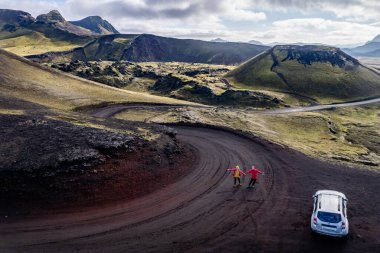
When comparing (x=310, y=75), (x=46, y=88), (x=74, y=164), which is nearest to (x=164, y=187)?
(x=74, y=164)

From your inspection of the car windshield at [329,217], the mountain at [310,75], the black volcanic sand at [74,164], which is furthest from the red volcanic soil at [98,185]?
the mountain at [310,75]

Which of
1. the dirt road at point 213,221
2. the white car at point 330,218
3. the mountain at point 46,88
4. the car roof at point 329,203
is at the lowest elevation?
the dirt road at point 213,221

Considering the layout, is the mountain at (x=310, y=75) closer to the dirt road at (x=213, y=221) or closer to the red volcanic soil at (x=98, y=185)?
the dirt road at (x=213, y=221)

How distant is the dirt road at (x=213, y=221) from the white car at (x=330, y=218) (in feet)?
2.60

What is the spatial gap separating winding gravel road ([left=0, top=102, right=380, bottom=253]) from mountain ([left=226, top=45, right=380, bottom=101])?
338ft

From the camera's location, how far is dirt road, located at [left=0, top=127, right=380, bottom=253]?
21750mm

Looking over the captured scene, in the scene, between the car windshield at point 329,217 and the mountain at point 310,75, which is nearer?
the car windshield at point 329,217

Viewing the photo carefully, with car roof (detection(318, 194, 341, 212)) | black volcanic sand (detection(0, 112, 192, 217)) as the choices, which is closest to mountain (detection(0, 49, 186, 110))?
black volcanic sand (detection(0, 112, 192, 217))

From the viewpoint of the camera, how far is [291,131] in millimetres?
69000

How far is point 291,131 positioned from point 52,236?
185 ft

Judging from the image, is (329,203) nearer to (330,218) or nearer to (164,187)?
(330,218)

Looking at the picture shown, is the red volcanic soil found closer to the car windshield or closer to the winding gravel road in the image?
the winding gravel road

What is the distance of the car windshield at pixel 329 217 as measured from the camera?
2244 cm

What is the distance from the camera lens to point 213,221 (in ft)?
81.6
